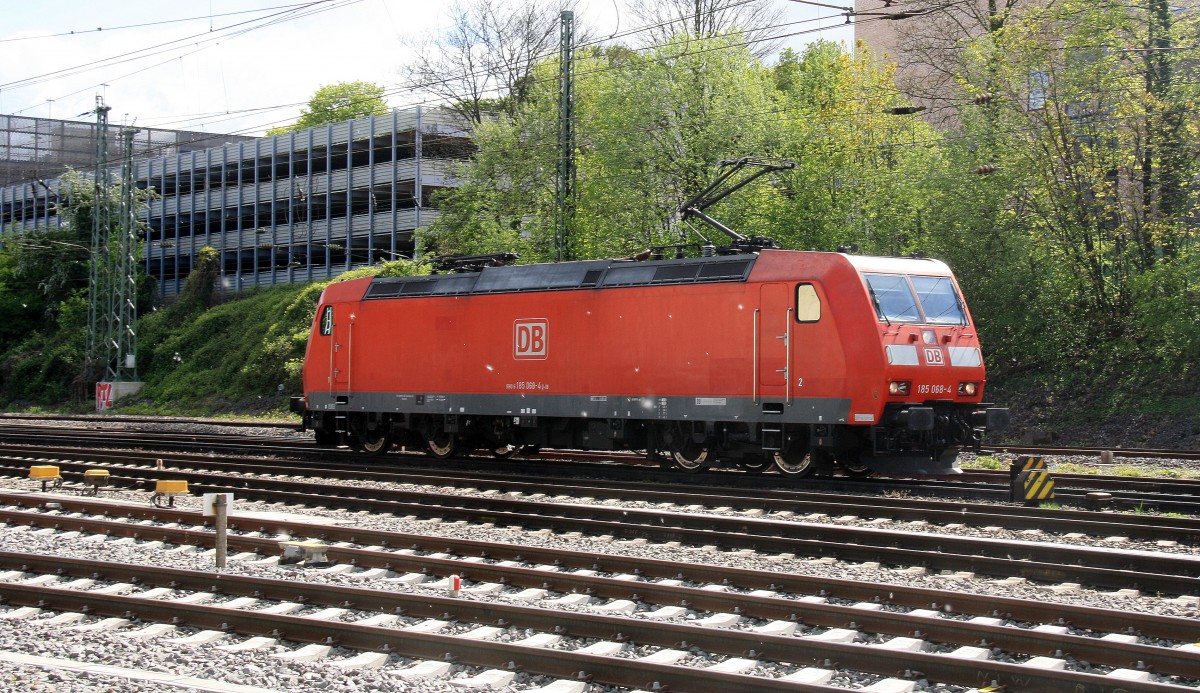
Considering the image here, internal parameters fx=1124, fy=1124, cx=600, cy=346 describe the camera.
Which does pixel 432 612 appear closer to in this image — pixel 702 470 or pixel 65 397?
pixel 702 470

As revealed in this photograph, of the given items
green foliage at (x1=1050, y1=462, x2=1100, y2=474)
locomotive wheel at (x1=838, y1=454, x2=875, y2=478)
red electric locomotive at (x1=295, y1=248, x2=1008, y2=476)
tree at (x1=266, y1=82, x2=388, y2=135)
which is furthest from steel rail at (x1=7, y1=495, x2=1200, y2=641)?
tree at (x1=266, y1=82, x2=388, y2=135)

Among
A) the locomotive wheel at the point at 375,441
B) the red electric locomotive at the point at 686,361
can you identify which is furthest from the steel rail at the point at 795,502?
the locomotive wheel at the point at 375,441

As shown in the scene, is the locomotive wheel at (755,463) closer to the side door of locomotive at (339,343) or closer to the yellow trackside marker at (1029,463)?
the yellow trackside marker at (1029,463)

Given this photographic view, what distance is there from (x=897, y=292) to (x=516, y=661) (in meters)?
10.5

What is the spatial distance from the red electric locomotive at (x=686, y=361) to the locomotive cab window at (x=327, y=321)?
0.43 m

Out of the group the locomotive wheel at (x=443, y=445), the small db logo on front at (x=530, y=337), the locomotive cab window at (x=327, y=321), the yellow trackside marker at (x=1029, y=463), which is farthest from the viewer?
the locomotive cab window at (x=327, y=321)

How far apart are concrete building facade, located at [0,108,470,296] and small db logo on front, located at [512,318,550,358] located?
97.5 ft

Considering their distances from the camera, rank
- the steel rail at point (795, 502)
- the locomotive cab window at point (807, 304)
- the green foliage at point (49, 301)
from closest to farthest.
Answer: the steel rail at point (795, 502) → the locomotive cab window at point (807, 304) → the green foliage at point (49, 301)

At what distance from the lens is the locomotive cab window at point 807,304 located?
1574cm

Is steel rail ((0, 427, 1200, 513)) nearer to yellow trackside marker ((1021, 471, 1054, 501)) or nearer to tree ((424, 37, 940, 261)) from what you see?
yellow trackside marker ((1021, 471, 1054, 501))

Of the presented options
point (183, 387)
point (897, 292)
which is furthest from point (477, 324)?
point (183, 387)

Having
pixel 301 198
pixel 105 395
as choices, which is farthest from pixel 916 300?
pixel 301 198

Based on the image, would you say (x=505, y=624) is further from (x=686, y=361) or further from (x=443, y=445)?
(x=443, y=445)

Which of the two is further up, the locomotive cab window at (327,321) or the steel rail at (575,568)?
the locomotive cab window at (327,321)
